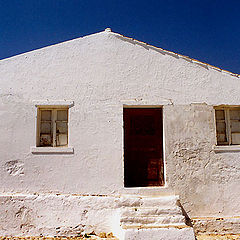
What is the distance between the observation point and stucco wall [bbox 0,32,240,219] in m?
6.84

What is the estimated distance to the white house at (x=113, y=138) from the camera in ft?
21.7

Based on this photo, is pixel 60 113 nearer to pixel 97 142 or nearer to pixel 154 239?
pixel 97 142

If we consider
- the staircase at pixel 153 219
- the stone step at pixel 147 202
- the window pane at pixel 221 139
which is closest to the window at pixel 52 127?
the stone step at pixel 147 202

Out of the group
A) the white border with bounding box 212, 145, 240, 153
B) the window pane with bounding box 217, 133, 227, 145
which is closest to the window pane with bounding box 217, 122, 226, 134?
the window pane with bounding box 217, 133, 227, 145

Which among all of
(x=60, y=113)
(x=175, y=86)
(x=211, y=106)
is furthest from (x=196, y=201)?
(x=60, y=113)

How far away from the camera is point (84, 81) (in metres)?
7.16

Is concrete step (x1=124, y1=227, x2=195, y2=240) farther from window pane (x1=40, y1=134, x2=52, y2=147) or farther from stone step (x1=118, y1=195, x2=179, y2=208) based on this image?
window pane (x1=40, y1=134, x2=52, y2=147)

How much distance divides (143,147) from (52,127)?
2.25m

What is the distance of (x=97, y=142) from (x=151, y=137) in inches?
55.2

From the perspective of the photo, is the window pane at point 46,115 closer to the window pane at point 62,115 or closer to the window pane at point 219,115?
the window pane at point 62,115

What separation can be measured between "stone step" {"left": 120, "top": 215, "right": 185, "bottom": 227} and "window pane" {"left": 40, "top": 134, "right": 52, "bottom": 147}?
2467 mm

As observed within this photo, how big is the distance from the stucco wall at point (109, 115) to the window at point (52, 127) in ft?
0.80

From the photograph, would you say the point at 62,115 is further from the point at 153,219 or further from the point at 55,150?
the point at 153,219

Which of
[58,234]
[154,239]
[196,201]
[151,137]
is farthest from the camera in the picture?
[151,137]
